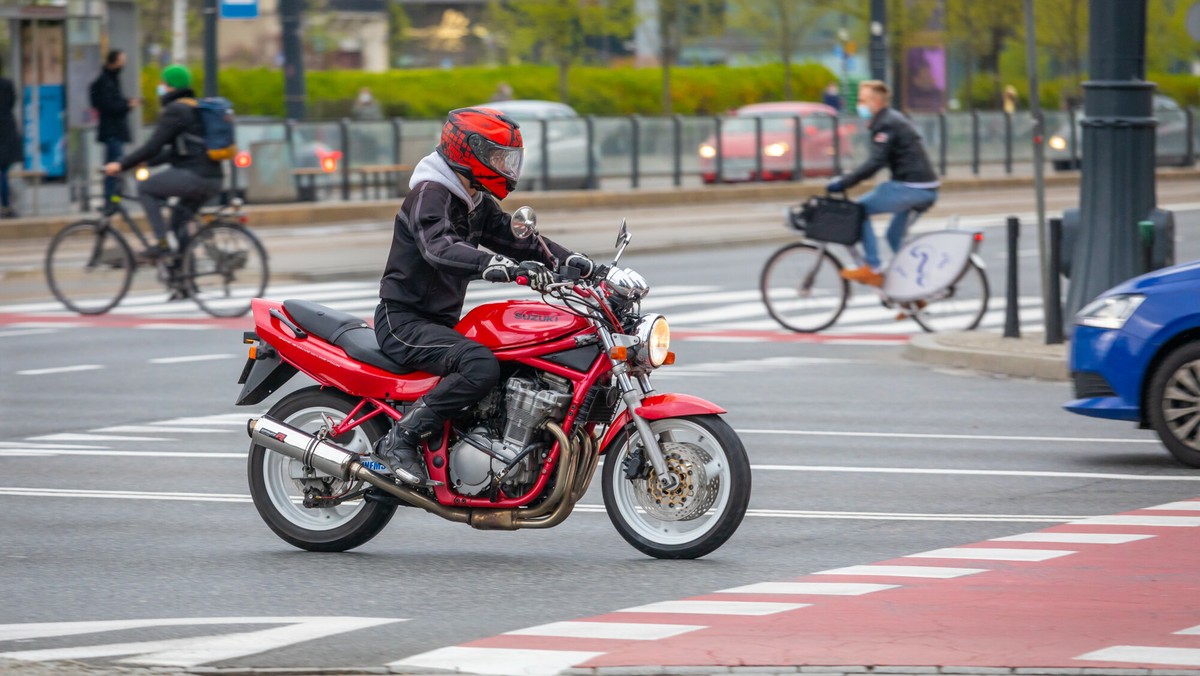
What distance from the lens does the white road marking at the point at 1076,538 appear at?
24.8 feet

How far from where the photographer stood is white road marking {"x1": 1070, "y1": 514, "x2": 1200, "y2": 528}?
7919 millimetres

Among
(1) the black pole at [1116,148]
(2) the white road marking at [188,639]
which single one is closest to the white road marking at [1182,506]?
(2) the white road marking at [188,639]

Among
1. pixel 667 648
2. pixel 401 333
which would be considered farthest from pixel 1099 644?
pixel 401 333

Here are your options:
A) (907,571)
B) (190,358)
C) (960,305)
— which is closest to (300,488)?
(907,571)

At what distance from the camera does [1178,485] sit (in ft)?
29.6

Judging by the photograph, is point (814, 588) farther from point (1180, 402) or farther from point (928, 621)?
point (1180, 402)

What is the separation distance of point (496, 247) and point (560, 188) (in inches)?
1009

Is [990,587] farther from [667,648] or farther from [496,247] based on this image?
[496,247]

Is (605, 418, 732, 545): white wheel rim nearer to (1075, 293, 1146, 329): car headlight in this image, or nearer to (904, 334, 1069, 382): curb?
(1075, 293, 1146, 329): car headlight

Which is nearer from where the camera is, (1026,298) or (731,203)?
(1026,298)

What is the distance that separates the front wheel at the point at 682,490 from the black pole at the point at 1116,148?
6918mm

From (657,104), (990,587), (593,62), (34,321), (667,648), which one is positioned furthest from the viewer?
(593,62)

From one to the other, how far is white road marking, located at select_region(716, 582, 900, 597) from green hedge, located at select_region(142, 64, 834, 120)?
41.5m

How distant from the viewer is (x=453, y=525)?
8.21 m
